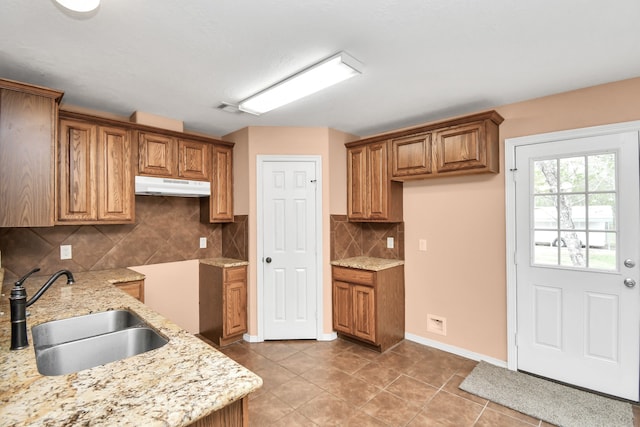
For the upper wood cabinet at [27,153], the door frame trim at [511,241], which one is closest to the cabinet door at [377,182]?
the door frame trim at [511,241]

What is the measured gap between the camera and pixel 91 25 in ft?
5.39

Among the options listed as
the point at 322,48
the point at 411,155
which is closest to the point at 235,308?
the point at 411,155

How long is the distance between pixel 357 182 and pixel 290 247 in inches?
42.7

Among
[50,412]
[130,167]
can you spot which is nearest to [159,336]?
[50,412]

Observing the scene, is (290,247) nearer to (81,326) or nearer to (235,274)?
(235,274)

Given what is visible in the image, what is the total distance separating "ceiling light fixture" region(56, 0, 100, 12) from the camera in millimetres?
1380

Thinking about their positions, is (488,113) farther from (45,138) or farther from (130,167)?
(45,138)

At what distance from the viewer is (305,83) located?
7.42ft

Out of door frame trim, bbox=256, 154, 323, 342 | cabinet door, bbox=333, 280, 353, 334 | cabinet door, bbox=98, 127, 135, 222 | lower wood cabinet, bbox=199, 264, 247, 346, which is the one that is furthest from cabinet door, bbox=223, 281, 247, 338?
cabinet door, bbox=98, 127, 135, 222

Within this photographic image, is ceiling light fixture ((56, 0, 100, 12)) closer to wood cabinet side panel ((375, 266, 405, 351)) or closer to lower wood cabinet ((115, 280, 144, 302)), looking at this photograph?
lower wood cabinet ((115, 280, 144, 302))

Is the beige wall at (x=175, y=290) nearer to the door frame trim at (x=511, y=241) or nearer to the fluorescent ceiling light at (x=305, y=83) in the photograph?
the fluorescent ceiling light at (x=305, y=83)

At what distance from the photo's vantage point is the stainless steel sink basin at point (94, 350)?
133 cm

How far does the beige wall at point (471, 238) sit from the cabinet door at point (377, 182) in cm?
34

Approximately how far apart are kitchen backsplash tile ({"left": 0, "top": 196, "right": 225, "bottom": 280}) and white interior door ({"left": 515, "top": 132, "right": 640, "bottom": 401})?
9.30ft
